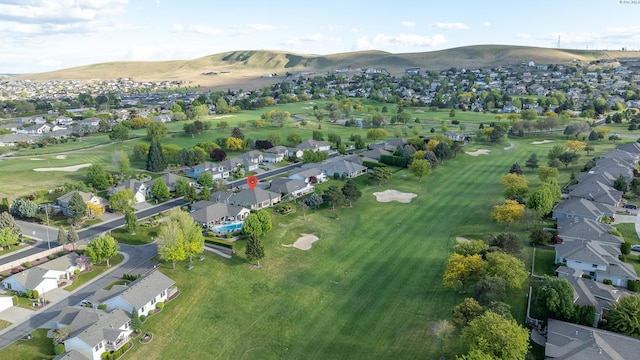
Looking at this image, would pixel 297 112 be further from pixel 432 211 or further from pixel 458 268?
pixel 458 268

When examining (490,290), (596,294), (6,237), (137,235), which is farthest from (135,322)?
(596,294)

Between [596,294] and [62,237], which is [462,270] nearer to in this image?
[596,294]

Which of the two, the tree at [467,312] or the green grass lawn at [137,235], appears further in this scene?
the green grass lawn at [137,235]

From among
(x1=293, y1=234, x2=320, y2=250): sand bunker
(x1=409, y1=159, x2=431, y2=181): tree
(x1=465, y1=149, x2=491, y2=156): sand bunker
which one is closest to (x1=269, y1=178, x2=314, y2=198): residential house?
(x1=293, y1=234, x2=320, y2=250): sand bunker

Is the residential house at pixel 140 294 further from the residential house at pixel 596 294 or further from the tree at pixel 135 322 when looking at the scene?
the residential house at pixel 596 294

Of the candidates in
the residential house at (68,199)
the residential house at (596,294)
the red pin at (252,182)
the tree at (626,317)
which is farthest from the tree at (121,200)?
the tree at (626,317)

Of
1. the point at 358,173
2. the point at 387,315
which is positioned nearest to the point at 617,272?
the point at 387,315
